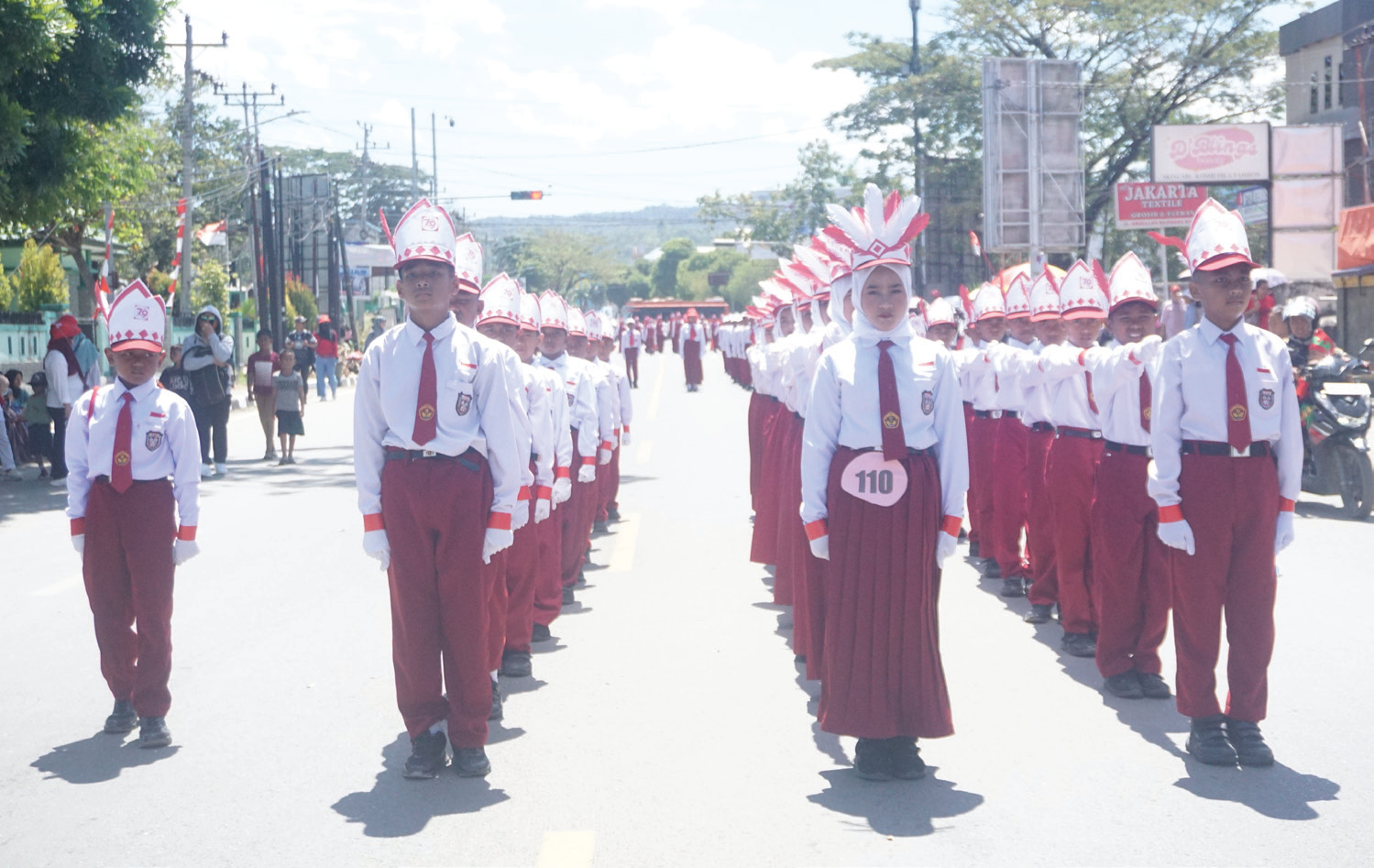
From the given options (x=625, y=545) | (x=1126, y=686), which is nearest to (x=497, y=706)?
(x=1126, y=686)

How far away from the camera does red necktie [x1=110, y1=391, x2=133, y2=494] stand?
20.8 feet

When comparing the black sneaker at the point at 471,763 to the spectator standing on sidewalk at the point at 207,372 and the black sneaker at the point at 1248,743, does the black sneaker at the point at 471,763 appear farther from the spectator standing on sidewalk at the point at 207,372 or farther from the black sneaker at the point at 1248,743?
the spectator standing on sidewalk at the point at 207,372

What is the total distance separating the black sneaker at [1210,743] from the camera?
18.7ft

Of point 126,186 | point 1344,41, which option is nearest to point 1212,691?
→ point 126,186

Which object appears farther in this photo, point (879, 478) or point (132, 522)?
point (132, 522)

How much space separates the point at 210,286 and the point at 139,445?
44.8 m

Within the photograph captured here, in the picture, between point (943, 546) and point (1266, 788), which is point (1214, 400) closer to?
point (943, 546)

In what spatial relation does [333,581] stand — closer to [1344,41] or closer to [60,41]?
[60,41]

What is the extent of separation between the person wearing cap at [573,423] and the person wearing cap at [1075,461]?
119 inches

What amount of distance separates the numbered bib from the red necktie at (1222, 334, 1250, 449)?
1.35m

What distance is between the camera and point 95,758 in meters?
6.11

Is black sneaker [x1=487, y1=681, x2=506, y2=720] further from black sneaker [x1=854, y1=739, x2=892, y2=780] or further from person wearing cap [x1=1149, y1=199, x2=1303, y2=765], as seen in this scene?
person wearing cap [x1=1149, y1=199, x2=1303, y2=765]

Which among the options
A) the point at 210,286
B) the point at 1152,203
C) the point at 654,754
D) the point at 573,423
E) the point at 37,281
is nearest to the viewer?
the point at 654,754

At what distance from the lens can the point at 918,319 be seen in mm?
9742
